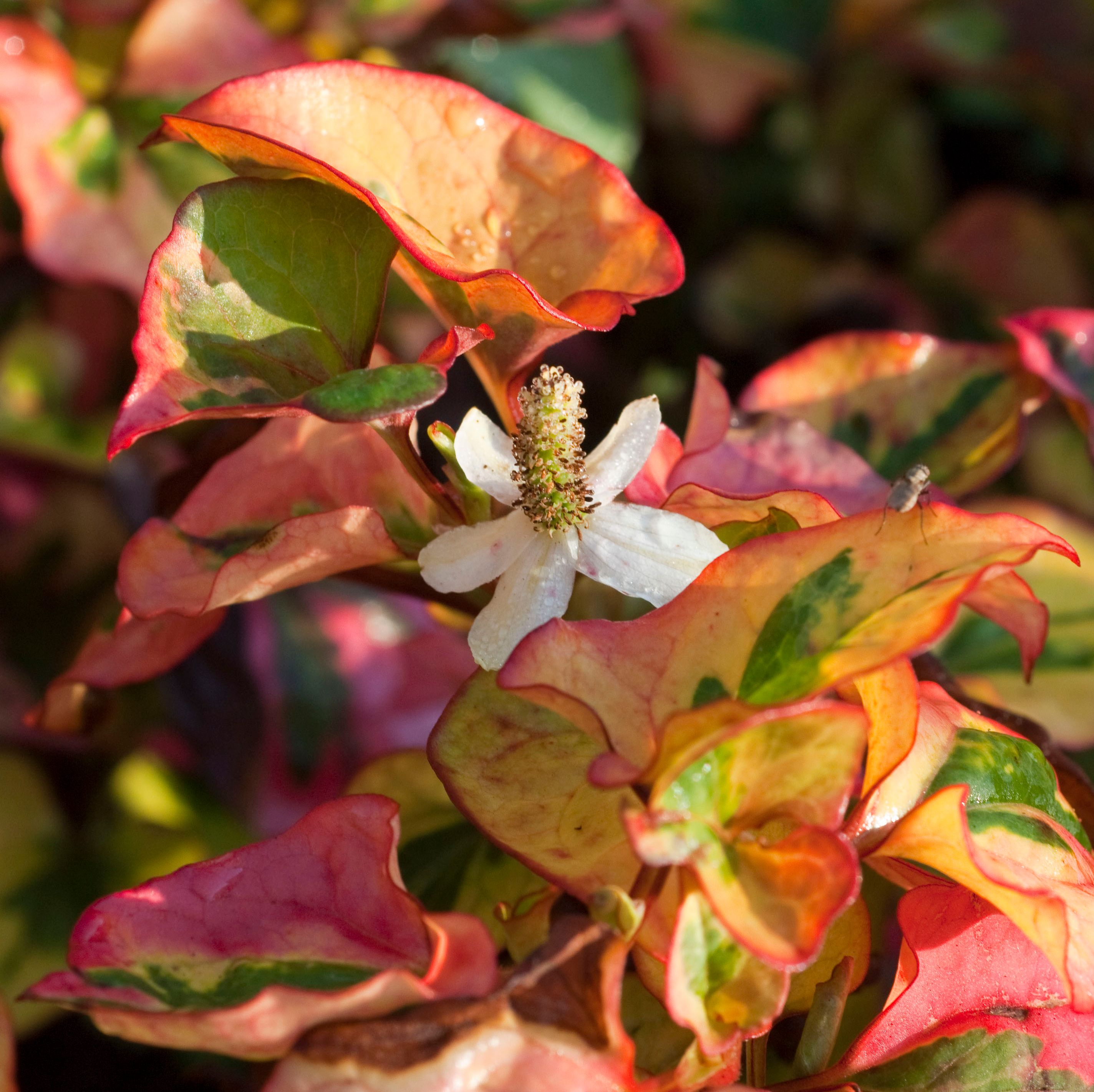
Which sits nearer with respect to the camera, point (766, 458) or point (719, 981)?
point (719, 981)

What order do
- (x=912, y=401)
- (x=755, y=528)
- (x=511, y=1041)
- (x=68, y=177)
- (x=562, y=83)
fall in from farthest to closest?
(x=562, y=83) → (x=68, y=177) → (x=912, y=401) → (x=755, y=528) → (x=511, y=1041)

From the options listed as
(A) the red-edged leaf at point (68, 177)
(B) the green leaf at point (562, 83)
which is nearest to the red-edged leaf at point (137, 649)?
(A) the red-edged leaf at point (68, 177)

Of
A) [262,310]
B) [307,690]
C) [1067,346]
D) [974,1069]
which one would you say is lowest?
[307,690]

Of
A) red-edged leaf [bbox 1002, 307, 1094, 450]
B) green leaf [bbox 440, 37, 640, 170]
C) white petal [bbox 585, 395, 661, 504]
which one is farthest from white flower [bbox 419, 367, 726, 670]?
green leaf [bbox 440, 37, 640, 170]

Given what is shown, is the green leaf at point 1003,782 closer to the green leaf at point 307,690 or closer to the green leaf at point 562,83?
the green leaf at point 307,690

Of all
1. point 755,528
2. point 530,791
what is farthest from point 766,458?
point 530,791

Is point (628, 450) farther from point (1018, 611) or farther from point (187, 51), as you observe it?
point (187, 51)

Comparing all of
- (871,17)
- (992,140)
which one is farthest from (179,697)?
(992,140)

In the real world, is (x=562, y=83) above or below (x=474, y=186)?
below
